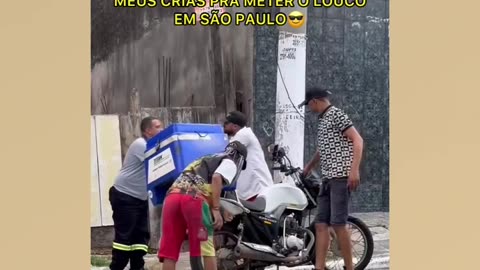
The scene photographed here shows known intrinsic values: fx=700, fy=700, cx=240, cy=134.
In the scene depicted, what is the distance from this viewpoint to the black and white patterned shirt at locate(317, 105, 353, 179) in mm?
5160

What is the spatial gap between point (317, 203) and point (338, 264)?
553mm

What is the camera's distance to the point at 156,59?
20.1 feet

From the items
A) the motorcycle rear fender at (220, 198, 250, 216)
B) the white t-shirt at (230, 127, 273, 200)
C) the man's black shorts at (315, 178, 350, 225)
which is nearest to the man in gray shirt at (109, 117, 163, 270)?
the white t-shirt at (230, 127, 273, 200)

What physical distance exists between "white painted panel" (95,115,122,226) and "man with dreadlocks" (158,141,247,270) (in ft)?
3.85

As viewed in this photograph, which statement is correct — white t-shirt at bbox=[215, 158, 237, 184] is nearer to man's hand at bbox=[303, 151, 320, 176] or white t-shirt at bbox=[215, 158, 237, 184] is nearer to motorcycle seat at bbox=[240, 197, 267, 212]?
motorcycle seat at bbox=[240, 197, 267, 212]

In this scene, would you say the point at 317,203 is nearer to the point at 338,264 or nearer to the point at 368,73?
the point at 338,264

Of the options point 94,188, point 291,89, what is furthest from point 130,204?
point 291,89

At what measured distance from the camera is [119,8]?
5.50 m

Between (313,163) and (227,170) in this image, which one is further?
(313,163)

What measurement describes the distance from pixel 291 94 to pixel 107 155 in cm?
162

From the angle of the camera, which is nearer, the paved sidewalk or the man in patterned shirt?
the man in patterned shirt

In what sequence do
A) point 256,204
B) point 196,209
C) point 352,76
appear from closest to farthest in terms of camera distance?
1. point 196,209
2. point 256,204
3. point 352,76

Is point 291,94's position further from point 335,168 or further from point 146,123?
point 146,123

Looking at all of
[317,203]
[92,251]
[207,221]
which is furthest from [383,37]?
[92,251]
